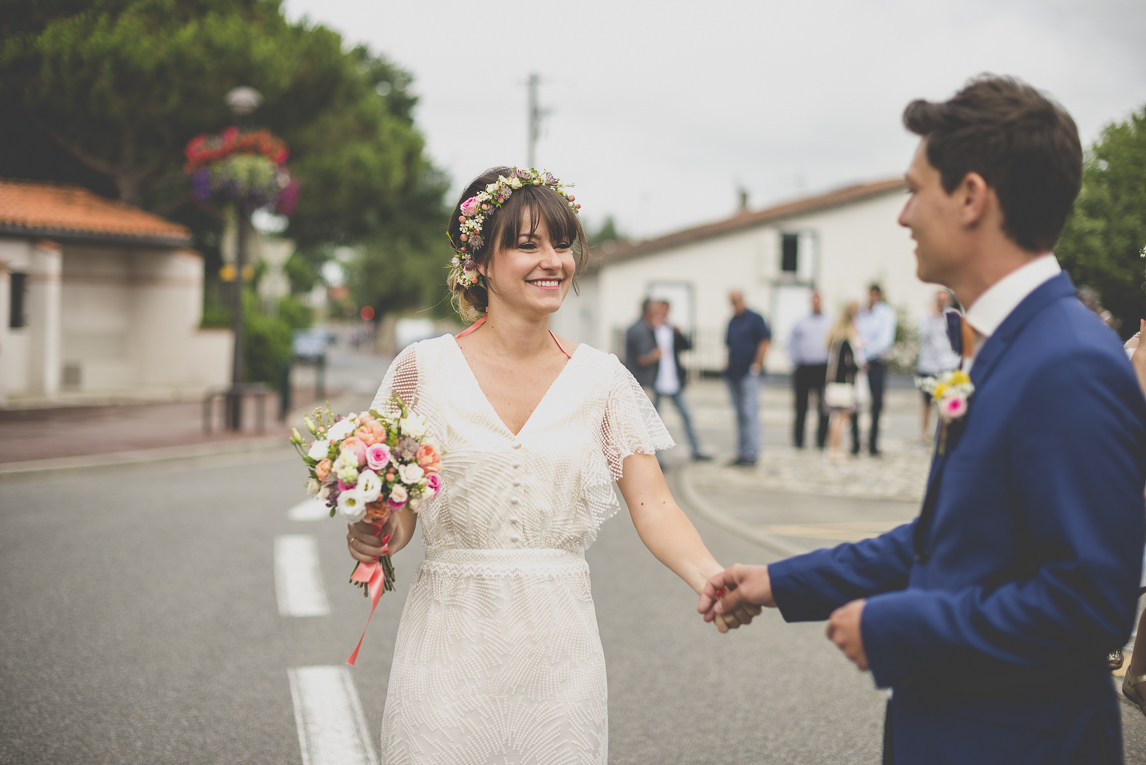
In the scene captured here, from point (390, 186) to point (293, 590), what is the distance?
2479cm

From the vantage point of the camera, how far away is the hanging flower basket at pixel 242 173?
1600 cm

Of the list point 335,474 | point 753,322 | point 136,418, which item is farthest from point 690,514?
point 136,418

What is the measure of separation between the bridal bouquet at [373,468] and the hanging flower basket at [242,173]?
14.9 m

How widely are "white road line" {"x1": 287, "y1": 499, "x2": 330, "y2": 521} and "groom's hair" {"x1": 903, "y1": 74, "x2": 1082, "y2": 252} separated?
7.78 metres

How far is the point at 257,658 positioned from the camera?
5.05 meters

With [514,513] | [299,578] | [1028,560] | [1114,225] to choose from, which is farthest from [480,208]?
[1114,225]

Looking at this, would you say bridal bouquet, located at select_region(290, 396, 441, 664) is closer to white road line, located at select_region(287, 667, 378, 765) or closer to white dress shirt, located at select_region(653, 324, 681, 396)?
white road line, located at select_region(287, 667, 378, 765)

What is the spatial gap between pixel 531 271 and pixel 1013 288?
1.34 m

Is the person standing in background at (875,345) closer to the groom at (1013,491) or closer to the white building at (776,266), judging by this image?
the groom at (1013,491)

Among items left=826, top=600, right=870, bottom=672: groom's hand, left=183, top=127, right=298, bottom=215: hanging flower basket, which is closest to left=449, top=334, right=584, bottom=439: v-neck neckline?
left=826, top=600, right=870, bottom=672: groom's hand

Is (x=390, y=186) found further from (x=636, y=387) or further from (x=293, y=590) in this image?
(x=636, y=387)

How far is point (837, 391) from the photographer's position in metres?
12.4

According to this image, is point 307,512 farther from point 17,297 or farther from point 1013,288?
point 17,297

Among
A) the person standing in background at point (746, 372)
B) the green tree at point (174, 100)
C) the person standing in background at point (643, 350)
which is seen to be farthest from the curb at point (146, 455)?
the green tree at point (174, 100)
